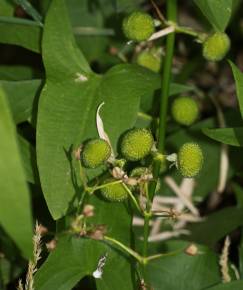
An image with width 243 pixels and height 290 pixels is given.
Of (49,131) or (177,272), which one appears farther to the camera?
(177,272)

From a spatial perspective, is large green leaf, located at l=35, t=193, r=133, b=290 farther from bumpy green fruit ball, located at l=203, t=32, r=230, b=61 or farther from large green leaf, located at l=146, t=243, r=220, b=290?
bumpy green fruit ball, located at l=203, t=32, r=230, b=61

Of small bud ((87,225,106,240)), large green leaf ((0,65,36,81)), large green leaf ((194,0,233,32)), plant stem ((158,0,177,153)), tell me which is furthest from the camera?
large green leaf ((0,65,36,81))

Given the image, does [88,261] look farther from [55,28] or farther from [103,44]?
[103,44]

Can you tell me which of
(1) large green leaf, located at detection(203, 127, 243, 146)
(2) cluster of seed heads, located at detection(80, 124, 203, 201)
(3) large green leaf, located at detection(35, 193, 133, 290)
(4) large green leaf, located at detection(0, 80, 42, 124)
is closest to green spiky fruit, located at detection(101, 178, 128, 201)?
(2) cluster of seed heads, located at detection(80, 124, 203, 201)

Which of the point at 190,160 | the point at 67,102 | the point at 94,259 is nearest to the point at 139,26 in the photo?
the point at 67,102

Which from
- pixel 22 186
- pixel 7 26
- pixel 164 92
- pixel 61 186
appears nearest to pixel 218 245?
pixel 164 92

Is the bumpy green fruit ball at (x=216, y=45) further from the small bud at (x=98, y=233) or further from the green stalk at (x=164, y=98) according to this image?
the small bud at (x=98, y=233)

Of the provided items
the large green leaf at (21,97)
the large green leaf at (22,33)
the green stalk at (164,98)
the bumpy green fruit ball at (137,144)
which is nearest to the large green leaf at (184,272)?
the green stalk at (164,98)
